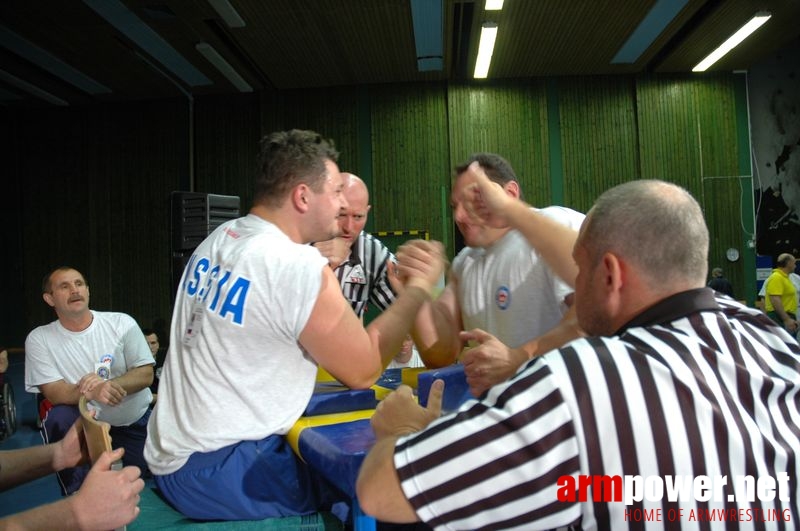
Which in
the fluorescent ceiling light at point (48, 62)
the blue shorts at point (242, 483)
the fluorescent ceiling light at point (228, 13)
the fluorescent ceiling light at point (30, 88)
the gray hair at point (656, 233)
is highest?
the fluorescent ceiling light at point (48, 62)

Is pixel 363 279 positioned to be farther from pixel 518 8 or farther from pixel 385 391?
pixel 518 8

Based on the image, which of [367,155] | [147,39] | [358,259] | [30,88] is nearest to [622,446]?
[358,259]

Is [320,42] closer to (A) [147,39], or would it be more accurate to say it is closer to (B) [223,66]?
(B) [223,66]

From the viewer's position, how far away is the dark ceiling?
883cm

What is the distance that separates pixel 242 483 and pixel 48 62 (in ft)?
36.3

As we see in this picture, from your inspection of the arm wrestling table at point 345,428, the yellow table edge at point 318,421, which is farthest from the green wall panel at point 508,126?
the yellow table edge at point 318,421

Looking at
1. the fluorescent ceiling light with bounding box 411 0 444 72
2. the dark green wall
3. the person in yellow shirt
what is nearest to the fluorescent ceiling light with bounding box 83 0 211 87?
the dark green wall

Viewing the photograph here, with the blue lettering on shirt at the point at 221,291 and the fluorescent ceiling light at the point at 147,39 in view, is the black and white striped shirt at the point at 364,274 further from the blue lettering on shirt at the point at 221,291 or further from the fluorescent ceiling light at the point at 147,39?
the fluorescent ceiling light at the point at 147,39

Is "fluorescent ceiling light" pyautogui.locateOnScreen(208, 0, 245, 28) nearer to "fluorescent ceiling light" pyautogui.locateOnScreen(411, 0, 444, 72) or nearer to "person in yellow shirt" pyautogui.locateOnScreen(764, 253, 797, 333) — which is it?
"fluorescent ceiling light" pyautogui.locateOnScreen(411, 0, 444, 72)

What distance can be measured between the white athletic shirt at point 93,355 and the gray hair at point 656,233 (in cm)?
406

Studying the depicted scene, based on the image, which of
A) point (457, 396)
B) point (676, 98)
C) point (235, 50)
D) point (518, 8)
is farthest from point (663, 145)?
point (457, 396)

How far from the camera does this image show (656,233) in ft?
3.86

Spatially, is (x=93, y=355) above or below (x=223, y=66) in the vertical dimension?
below

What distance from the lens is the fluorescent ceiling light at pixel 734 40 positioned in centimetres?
948
